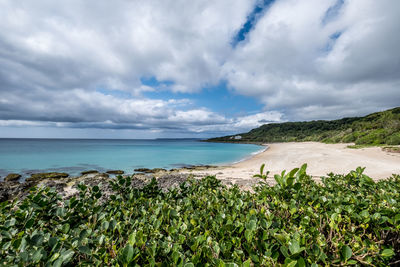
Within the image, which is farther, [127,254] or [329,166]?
[329,166]

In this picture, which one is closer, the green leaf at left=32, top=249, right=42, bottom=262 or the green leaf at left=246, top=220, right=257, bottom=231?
the green leaf at left=32, top=249, right=42, bottom=262

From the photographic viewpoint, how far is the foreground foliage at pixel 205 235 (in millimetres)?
1262

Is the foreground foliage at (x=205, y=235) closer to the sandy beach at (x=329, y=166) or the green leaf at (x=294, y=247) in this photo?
the green leaf at (x=294, y=247)

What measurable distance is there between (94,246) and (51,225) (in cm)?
80

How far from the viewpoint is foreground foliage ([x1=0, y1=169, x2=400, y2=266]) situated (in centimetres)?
126

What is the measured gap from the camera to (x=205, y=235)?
1545 mm

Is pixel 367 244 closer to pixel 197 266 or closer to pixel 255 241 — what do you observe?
pixel 255 241

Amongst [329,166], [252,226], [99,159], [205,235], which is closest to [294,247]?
[252,226]

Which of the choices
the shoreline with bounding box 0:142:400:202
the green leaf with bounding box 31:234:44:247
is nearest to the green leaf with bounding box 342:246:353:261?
the green leaf with bounding box 31:234:44:247

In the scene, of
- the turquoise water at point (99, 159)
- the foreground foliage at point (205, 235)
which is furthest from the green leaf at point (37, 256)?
the turquoise water at point (99, 159)

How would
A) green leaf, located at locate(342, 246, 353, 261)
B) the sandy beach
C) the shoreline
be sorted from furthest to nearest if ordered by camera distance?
1. the sandy beach
2. the shoreline
3. green leaf, located at locate(342, 246, 353, 261)

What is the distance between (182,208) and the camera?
2303mm

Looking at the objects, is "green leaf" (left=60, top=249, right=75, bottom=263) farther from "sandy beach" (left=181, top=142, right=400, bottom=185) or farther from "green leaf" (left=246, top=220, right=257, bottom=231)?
"sandy beach" (left=181, top=142, right=400, bottom=185)

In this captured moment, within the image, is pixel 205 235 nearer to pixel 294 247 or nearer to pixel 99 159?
pixel 294 247
